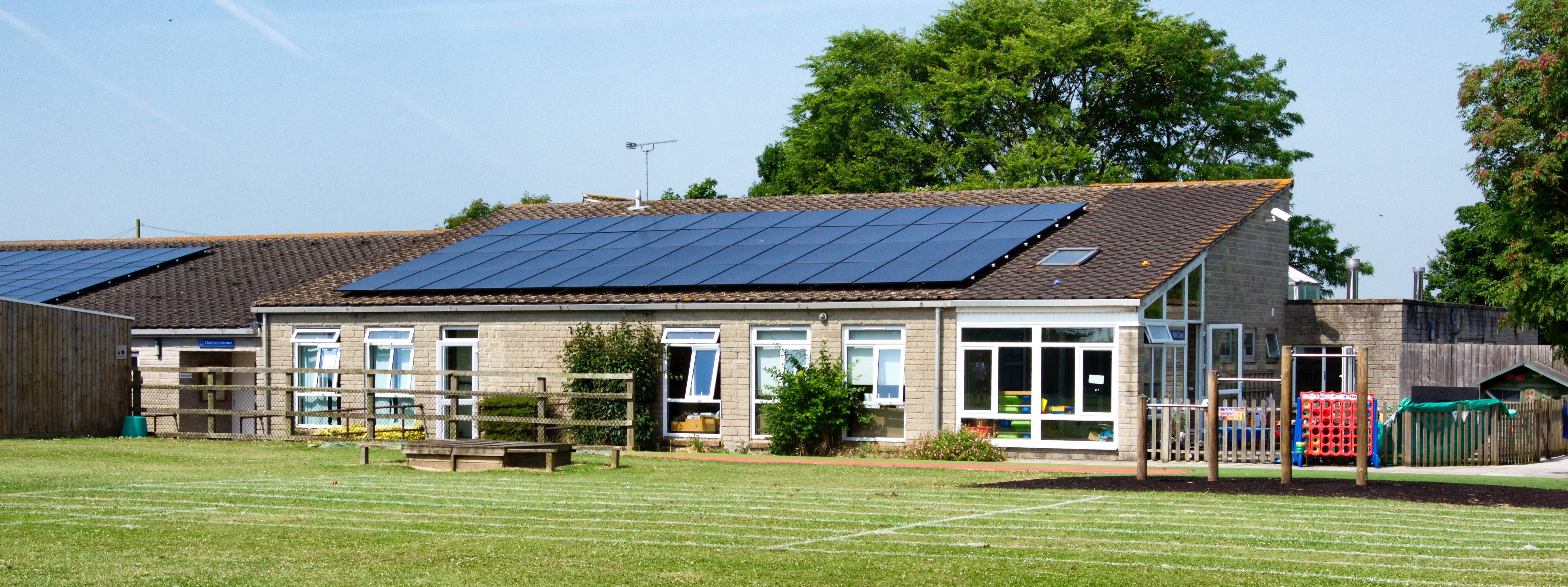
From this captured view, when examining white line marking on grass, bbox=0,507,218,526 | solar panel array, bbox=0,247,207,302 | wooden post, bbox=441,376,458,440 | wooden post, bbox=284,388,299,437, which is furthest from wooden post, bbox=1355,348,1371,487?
solar panel array, bbox=0,247,207,302

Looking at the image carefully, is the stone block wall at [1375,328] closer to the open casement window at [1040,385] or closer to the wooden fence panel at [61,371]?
the open casement window at [1040,385]

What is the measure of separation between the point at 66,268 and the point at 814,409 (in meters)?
21.6

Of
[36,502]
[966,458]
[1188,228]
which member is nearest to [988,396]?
[966,458]

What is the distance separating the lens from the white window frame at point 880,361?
2395 cm

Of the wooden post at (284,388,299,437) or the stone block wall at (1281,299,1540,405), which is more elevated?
the stone block wall at (1281,299,1540,405)

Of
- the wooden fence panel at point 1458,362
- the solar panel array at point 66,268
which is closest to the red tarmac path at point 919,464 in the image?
the wooden fence panel at point 1458,362

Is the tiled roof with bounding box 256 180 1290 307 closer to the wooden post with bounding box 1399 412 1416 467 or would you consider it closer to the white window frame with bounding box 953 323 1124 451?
the white window frame with bounding box 953 323 1124 451

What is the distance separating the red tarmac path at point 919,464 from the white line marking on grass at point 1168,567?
8.92 m

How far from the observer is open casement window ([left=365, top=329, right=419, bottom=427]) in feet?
91.2

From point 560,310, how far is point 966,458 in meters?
7.75

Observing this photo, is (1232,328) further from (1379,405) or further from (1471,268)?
(1471,268)

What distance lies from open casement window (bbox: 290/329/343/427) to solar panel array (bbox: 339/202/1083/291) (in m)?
1.03

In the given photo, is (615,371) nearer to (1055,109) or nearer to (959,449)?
(959,449)

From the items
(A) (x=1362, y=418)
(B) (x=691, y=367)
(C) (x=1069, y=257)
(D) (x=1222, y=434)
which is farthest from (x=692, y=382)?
(A) (x=1362, y=418)
